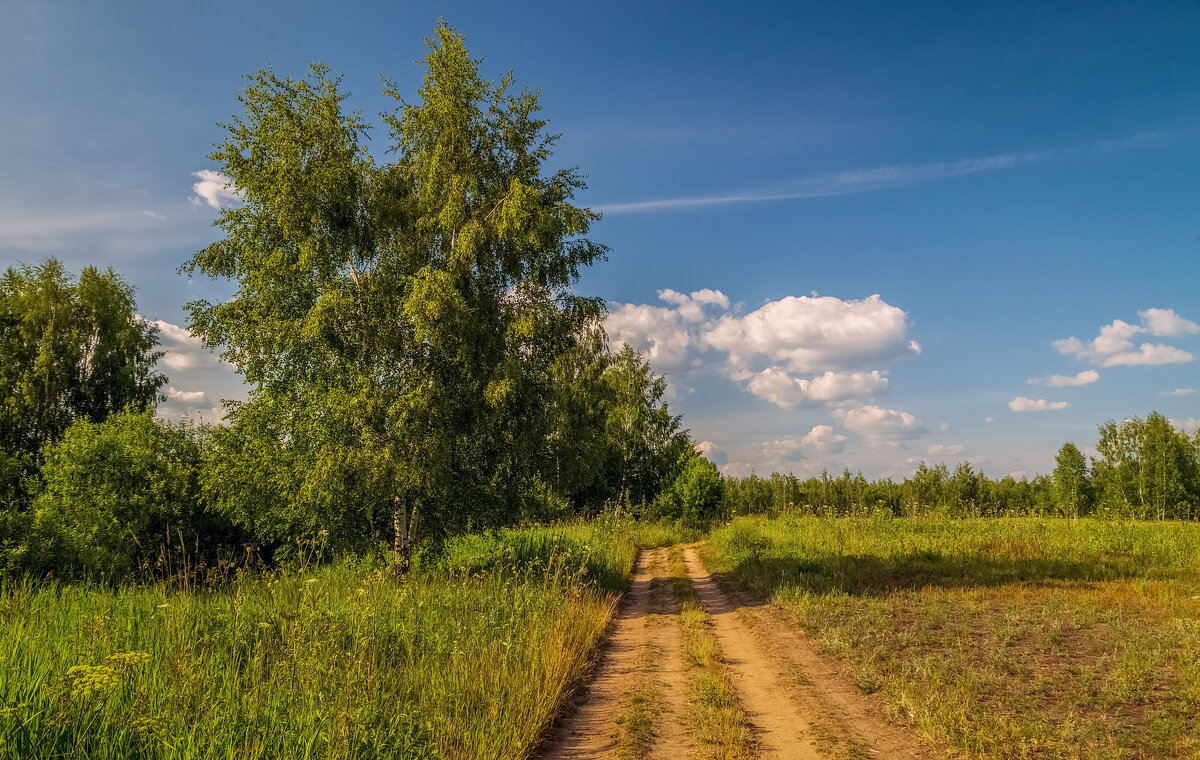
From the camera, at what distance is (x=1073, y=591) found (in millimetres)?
13195

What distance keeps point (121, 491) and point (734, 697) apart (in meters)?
19.5

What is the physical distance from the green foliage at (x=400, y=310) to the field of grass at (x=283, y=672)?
415cm

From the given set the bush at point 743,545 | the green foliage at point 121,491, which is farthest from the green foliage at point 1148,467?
the green foliage at point 121,491

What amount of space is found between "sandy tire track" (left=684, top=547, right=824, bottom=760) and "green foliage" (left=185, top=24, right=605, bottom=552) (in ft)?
20.8

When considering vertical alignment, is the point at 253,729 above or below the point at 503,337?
below

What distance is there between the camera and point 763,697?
716cm

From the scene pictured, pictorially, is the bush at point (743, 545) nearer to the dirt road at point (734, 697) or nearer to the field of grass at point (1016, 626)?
the field of grass at point (1016, 626)

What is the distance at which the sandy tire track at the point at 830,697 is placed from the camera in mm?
5883

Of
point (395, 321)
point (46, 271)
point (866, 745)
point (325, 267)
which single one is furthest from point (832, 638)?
point (46, 271)

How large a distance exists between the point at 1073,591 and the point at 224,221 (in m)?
21.8

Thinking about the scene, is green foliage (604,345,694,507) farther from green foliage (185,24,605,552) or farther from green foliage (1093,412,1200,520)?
green foliage (1093,412,1200,520)

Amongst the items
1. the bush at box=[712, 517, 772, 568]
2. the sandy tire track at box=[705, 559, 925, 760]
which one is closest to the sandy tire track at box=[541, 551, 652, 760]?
the sandy tire track at box=[705, 559, 925, 760]

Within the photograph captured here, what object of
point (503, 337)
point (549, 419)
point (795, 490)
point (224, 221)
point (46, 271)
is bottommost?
point (795, 490)

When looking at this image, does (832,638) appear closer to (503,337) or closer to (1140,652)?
(1140,652)
